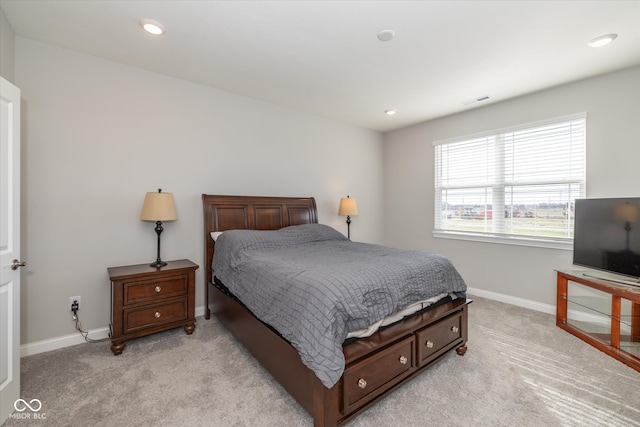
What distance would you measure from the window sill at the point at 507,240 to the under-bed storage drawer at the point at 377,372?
250 centimetres

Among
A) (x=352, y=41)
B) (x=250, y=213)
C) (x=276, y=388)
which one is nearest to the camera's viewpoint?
(x=276, y=388)

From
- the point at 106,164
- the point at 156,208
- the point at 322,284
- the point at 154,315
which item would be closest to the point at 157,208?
the point at 156,208

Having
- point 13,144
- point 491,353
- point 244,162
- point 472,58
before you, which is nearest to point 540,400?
point 491,353

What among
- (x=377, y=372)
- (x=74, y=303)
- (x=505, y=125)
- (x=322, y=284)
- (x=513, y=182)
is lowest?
(x=377, y=372)

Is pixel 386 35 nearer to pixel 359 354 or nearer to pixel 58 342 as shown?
pixel 359 354

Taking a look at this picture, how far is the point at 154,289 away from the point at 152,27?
85.5 inches

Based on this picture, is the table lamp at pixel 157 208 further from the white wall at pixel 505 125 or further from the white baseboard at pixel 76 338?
the white wall at pixel 505 125

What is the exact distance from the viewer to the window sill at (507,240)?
314 cm

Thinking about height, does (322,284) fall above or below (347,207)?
below

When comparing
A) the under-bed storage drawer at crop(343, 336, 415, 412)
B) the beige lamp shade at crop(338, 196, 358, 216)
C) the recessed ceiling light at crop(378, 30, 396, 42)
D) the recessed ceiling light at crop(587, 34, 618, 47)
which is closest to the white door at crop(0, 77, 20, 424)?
the under-bed storage drawer at crop(343, 336, 415, 412)

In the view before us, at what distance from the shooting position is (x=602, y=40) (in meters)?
2.26

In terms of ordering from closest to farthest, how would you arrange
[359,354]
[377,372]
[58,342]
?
[359,354] < [377,372] < [58,342]

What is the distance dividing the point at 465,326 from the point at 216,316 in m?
2.43

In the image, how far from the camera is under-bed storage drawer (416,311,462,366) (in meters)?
1.94
